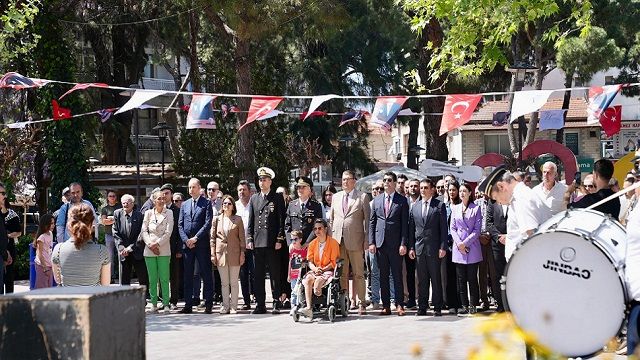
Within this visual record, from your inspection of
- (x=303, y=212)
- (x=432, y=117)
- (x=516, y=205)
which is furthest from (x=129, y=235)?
(x=432, y=117)

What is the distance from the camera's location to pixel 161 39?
3856cm

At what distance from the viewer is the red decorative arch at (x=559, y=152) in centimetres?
3086

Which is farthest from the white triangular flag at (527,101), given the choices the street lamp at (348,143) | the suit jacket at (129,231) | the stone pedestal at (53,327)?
the street lamp at (348,143)

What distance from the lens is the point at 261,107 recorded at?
66.6 ft

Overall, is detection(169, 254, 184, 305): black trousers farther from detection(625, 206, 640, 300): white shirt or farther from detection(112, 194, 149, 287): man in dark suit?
detection(625, 206, 640, 300): white shirt

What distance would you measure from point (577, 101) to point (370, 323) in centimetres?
5805

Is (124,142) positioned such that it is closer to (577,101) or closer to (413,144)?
(413,144)

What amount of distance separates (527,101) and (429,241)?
11.0ft

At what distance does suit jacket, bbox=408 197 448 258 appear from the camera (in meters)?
15.6

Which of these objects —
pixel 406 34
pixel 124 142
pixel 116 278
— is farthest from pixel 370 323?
pixel 124 142

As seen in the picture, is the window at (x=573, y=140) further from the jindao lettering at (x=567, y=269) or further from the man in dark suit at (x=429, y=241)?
the jindao lettering at (x=567, y=269)

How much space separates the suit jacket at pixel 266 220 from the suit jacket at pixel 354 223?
3.12ft

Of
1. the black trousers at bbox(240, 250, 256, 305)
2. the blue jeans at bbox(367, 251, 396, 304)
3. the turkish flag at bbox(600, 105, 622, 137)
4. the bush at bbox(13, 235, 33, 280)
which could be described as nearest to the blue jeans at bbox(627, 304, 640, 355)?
the blue jeans at bbox(367, 251, 396, 304)

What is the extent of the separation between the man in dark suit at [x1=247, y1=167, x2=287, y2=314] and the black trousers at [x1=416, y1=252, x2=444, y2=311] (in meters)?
2.22
